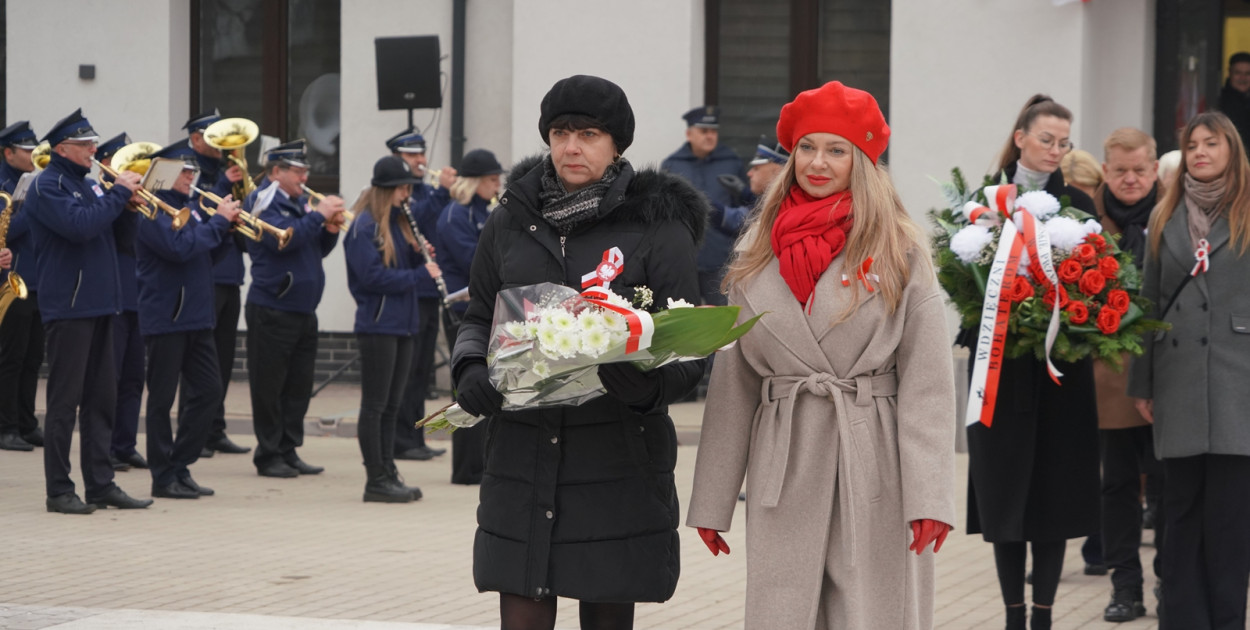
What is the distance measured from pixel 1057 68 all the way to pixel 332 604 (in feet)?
30.1

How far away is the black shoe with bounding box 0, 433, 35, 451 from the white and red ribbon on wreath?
334 inches

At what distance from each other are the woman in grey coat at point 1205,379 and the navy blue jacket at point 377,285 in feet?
16.3

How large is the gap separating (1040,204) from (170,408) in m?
6.04

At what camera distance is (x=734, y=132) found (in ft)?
52.4

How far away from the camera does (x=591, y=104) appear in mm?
4449

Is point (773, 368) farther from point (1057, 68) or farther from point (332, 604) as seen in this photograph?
point (1057, 68)

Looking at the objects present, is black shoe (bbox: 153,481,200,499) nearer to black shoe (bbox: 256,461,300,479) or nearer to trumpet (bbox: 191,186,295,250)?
black shoe (bbox: 256,461,300,479)

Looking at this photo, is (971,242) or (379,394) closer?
(971,242)

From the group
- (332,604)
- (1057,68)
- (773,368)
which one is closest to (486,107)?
(1057,68)

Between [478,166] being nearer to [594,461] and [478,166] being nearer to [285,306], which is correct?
Result: [285,306]

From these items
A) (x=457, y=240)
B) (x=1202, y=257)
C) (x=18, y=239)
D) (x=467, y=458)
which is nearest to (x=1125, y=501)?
(x=1202, y=257)

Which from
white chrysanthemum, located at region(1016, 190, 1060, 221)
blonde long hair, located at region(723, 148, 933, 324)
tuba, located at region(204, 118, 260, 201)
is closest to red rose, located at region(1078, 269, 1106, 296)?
white chrysanthemum, located at region(1016, 190, 1060, 221)

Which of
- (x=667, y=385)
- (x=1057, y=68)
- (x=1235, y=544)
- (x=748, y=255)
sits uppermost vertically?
(x=1057, y=68)

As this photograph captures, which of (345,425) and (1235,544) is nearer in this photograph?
(1235,544)
